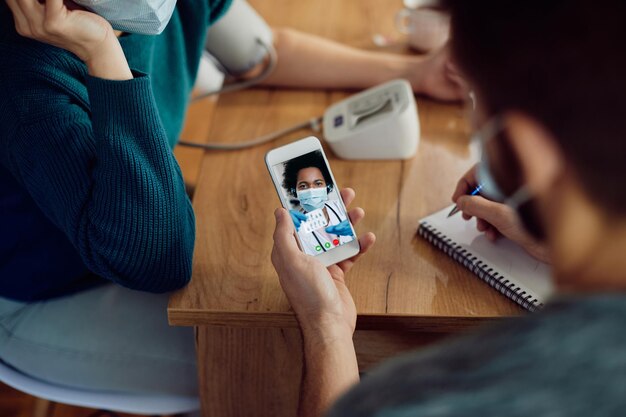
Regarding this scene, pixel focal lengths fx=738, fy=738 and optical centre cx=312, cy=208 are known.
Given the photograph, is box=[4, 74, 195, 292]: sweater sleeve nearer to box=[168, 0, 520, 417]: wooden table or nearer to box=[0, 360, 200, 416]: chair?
box=[168, 0, 520, 417]: wooden table

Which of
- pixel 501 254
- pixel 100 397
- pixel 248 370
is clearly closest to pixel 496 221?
pixel 501 254

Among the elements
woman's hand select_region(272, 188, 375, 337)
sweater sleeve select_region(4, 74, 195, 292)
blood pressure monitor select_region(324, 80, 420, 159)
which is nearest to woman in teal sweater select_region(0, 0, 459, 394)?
sweater sleeve select_region(4, 74, 195, 292)

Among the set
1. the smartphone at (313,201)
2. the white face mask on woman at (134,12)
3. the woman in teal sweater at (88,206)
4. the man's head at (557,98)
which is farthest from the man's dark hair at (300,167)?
the man's head at (557,98)

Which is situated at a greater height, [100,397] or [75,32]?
[75,32]

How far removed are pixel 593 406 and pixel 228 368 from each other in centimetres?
65

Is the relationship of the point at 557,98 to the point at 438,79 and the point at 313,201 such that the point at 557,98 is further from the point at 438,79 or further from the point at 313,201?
the point at 438,79

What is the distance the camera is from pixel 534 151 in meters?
0.47

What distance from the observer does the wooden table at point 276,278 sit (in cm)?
92

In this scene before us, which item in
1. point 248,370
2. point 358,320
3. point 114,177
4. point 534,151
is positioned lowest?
point 248,370

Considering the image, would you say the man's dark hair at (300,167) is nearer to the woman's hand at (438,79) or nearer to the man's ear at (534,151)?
the woman's hand at (438,79)

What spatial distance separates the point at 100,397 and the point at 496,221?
0.65 meters

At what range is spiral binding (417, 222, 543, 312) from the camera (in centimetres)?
91

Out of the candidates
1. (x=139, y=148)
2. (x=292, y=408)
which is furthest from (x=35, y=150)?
(x=292, y=408)

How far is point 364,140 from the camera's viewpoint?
1.15m
